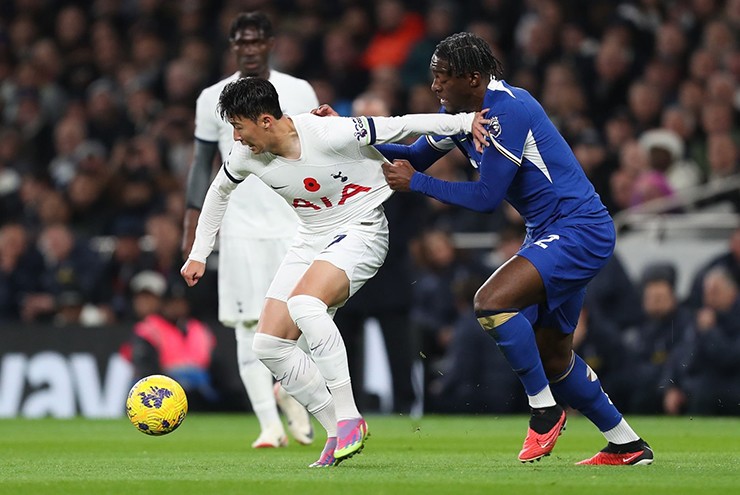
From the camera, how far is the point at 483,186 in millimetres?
7230

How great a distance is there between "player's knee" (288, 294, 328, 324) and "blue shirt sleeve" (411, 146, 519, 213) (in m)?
0.78

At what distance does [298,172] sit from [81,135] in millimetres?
11393

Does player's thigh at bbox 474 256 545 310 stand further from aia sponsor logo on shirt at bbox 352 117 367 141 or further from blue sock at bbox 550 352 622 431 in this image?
aia sponsor logo on shirt at bbox 352 117 367 141

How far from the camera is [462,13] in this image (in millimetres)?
17766

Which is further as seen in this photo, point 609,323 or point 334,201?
point 609,323

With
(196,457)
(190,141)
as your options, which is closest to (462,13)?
(190,141)

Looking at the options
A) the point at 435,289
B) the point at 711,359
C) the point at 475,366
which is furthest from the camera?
the point at 435,289

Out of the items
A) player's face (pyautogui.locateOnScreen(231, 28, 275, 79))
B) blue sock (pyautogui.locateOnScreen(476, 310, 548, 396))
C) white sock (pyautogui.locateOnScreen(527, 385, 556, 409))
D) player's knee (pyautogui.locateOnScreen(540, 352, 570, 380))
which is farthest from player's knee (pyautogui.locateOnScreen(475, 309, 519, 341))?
player's face (pyautogui.locateOnScreen(231, 28, 275, 79))

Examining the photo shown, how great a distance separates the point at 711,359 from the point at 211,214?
6.41 m

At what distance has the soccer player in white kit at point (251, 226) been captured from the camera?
31.2 ft

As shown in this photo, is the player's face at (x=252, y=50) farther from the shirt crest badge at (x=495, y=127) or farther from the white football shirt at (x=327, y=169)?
the shirt crest badge at (x=495, y=127)

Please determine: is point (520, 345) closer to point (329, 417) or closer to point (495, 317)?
point (495, 317)

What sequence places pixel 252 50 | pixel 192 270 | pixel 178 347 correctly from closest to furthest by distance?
pixel 192 270 < pixel 252 50 < pixel 178 347

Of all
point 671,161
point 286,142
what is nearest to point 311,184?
point 286,142
